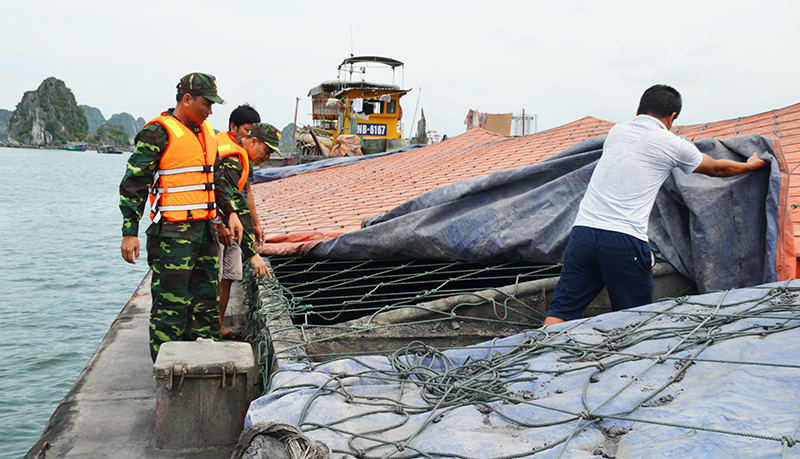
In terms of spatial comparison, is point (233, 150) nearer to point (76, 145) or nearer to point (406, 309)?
point (406, 309)

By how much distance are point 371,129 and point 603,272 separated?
16.0m

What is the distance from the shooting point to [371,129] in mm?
18078

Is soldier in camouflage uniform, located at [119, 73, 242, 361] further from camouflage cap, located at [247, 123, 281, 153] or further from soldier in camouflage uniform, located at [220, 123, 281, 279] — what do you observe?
camouflage cap, located at [247, 123, 281, 153]

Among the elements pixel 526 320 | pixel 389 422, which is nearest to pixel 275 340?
pixel 389 422

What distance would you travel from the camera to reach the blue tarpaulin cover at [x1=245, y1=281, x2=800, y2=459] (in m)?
1.27

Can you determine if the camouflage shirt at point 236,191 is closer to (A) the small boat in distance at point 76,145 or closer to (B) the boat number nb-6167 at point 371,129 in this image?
(B) the boat number nb-6167 at point 371,129

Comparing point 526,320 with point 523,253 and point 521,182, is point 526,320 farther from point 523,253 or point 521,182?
point 521,182

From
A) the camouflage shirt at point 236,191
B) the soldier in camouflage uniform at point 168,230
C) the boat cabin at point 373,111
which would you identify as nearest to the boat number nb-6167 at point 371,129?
the boat cabin at point 373,111

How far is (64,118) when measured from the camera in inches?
4208

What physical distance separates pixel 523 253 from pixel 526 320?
461mm

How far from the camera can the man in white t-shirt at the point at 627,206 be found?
7.98 feet

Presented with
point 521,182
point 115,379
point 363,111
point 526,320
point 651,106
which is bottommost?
point 115,379

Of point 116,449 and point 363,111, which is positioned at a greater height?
point 363,111

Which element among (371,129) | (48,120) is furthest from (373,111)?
(48,120)
